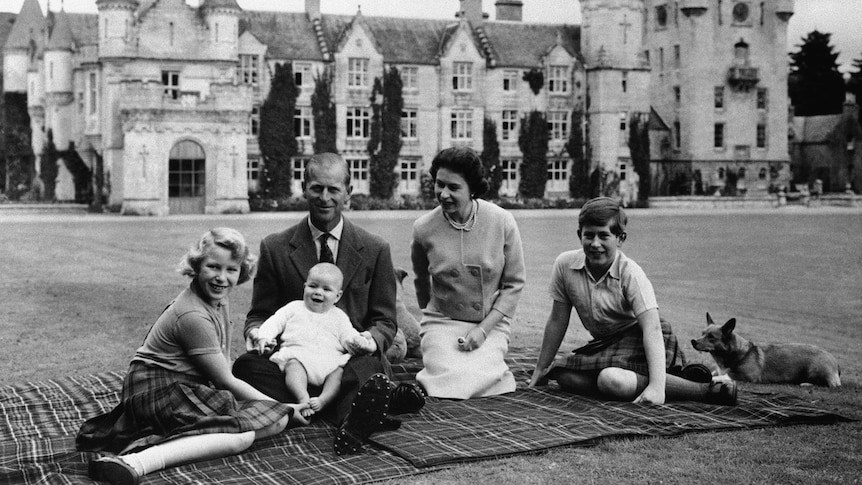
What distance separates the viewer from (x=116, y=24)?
4656 cm

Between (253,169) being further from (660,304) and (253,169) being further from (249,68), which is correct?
(660,304)

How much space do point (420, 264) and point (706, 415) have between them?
8.29 ft

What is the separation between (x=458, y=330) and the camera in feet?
26.6

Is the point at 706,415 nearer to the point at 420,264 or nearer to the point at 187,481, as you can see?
the point at 420,264

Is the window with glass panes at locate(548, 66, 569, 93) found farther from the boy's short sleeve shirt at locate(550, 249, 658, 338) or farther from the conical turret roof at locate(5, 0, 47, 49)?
the boy's short sleeve shirt at locate(550, 249, 658, 338)

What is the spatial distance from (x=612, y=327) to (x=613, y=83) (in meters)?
50.4

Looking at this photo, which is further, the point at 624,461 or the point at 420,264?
the point at 420,264

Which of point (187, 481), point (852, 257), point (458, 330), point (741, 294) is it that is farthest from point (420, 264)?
point (852, 257)

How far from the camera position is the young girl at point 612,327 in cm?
759

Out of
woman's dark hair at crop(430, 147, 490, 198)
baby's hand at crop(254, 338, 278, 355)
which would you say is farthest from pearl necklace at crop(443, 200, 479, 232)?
baby's hand at crop(254, 338, 278, 355)

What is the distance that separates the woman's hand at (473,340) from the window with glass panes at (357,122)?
45988 mm

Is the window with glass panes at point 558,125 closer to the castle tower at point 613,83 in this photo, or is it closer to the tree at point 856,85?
the castle tower at point 613,83

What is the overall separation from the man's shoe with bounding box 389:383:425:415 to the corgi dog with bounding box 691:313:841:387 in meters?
2.98

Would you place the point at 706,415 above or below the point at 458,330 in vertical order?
below
